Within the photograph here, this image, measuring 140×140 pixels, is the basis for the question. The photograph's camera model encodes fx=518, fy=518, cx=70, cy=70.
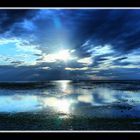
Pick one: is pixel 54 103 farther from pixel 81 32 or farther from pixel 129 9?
pixel 129 9

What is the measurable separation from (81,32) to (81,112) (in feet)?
1.78

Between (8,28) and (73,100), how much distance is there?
→ 0.66m

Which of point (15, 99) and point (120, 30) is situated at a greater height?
point (120, 30)

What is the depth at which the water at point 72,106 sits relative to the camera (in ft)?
11.4

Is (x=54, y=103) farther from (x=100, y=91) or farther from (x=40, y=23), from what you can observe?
(x=40, y=23)

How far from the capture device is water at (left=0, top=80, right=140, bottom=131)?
3469 mm

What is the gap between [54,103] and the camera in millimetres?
3508

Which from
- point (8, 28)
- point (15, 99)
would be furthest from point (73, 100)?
point (8, 28)

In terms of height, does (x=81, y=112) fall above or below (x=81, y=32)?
below

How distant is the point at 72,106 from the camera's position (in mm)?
3504

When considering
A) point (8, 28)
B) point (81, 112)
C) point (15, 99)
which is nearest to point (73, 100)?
point (81, 112)

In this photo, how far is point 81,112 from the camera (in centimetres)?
348
